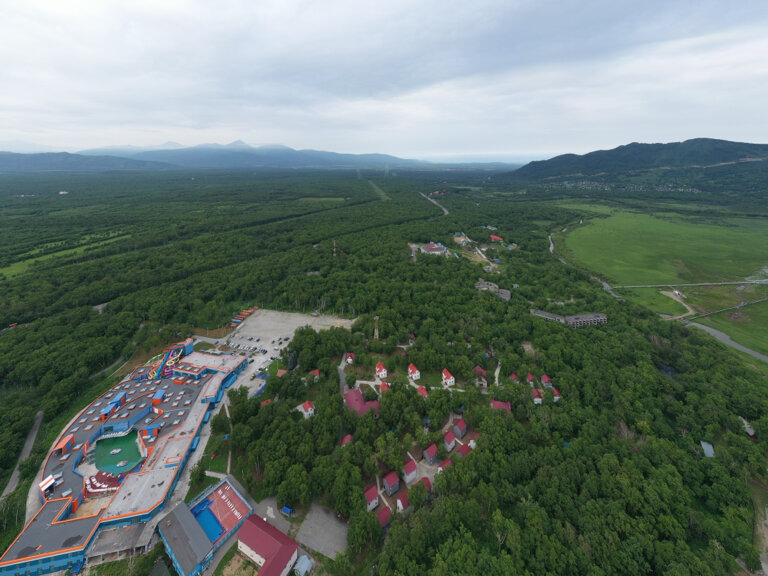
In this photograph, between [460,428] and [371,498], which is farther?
[460,428]

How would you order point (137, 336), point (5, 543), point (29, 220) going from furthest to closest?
1. point (29, 220)
2. point (137, 336)
3. point (5, 543)

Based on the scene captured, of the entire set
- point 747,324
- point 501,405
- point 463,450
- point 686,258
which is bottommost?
point 463,450

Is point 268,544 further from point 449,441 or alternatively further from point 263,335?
point 263,335

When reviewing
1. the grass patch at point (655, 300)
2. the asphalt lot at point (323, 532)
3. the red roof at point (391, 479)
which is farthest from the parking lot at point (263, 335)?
the grass patch at point (655, 300)

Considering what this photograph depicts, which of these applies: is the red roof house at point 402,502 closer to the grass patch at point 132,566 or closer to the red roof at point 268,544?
the red roof at point 268,544

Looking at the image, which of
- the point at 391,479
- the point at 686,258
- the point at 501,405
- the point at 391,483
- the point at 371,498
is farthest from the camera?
the point at 686,258

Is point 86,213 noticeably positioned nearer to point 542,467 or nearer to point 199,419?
point 199,419

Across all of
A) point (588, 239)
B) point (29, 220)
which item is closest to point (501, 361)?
point (588, 239)

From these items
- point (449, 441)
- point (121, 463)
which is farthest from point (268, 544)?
point (121, 463)
